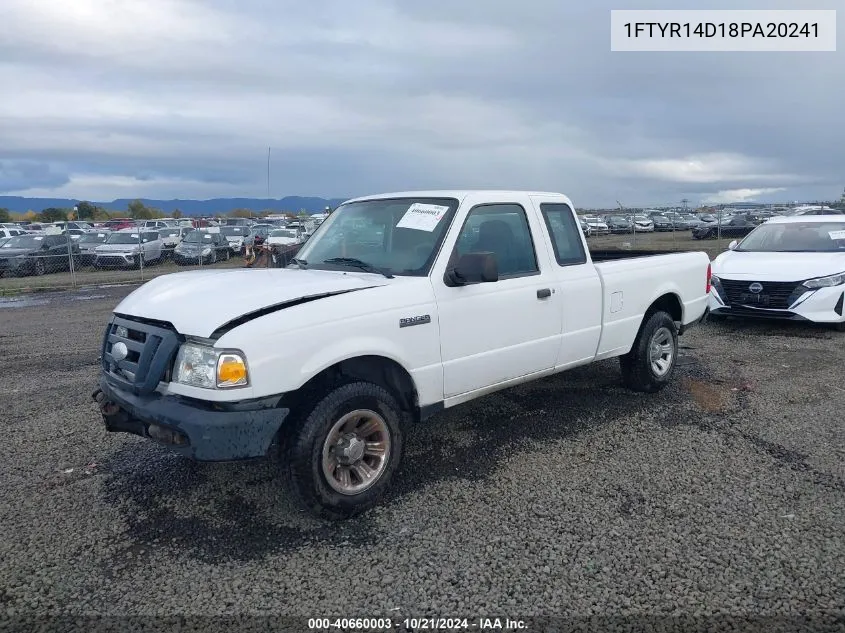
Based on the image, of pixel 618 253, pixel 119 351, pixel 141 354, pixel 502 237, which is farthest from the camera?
pixel 618 253

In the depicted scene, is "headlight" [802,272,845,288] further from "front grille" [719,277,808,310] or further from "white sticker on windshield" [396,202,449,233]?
"white sticker on windshield" [396,202,449,233]

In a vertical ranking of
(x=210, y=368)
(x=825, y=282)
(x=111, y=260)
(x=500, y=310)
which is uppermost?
(x=111, y=260)

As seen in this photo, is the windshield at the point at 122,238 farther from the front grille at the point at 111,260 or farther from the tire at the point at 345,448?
the tire at the point at 345,448

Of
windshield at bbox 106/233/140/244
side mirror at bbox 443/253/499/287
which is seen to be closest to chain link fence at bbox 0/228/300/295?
windshield at bbox 106/233/140/244

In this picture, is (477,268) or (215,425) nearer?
(215,425)

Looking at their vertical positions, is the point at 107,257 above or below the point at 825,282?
above

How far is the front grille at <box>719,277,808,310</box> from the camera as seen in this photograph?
29.0 ft

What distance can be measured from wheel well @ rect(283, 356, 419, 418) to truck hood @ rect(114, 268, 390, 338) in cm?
45

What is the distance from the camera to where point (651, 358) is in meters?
6.23

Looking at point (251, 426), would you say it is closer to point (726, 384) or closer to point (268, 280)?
point (268, 280)

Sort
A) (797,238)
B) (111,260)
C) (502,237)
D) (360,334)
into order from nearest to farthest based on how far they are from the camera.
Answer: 1. (360,334)
2. (502,237)
3. (797,238)
4. (111,260)

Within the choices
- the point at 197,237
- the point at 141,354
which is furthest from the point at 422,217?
→ the point at 197,237

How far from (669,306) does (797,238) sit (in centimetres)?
498

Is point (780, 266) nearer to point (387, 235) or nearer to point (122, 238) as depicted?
point (387, 235)
